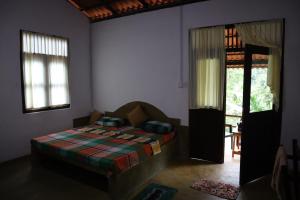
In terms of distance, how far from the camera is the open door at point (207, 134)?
4035 millimetres

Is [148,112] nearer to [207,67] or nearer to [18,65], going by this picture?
[207,67]

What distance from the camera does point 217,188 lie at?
3133mm

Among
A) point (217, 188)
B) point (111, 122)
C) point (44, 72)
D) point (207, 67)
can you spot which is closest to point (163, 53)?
point (207, 67)

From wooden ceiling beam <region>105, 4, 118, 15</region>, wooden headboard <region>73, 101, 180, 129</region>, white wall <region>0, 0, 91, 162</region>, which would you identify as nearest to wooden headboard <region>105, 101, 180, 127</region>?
wooden headboard <region>73, 101, 180, 129</region>

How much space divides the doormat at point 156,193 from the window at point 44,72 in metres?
2.88

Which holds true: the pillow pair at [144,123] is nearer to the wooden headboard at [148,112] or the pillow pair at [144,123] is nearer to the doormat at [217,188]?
the wooden headboard at [148,112]

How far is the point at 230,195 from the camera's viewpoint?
2.95 metres

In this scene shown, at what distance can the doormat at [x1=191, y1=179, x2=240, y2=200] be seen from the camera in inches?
116

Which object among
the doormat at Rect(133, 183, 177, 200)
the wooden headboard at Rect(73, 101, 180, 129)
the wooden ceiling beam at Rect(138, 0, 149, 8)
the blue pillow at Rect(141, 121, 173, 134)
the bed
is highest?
the wooden ceiling beam at Rect(138, 0, 149, 8)

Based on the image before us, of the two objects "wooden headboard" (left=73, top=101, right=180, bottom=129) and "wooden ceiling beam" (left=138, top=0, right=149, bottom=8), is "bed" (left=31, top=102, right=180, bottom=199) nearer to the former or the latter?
"wooden headboard" (left=73, top=101, right=180, bottom=129)

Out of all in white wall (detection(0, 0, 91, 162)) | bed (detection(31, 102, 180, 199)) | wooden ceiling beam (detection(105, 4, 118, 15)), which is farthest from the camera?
wooden ceiling beam (detection(105, 4, 118, 15))

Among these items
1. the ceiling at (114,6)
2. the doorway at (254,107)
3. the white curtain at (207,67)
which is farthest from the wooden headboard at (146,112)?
the ceiling at (114,6)

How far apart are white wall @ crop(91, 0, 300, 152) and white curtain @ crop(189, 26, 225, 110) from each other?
0.15 metres

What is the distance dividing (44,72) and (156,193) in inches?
130
